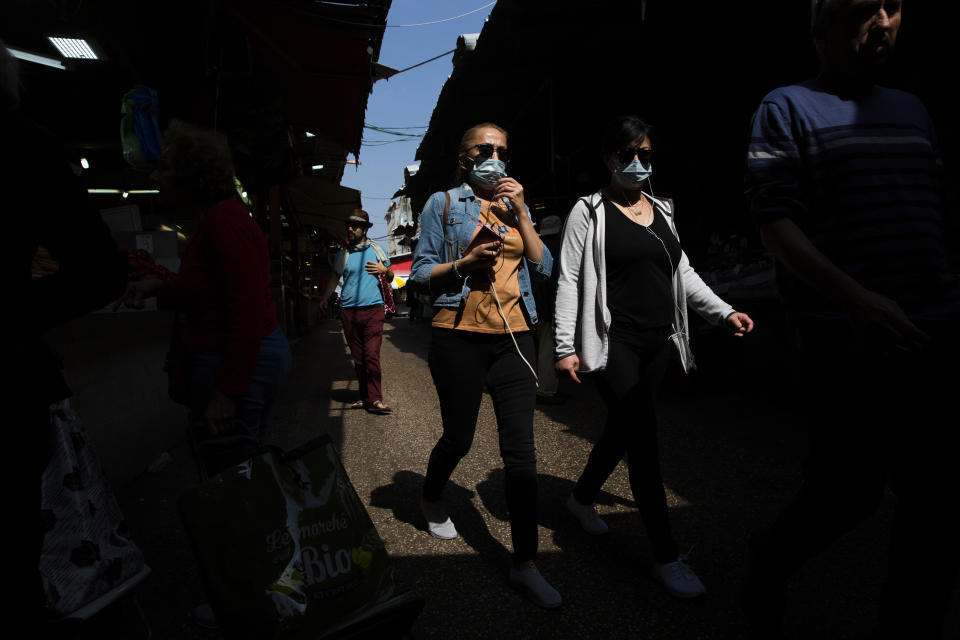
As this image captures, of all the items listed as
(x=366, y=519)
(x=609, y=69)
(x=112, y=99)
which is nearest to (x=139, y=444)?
(x=366, y=519)

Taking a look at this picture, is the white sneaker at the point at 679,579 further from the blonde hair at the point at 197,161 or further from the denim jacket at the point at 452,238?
the blonde hair at the point at 197,161

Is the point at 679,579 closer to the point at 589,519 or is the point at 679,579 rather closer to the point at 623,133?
the point at 589,519

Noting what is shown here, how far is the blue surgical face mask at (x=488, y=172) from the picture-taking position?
2.52 meters

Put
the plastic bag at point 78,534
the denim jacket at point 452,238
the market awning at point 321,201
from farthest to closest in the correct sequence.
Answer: the market awning at point 321,201
the denim jacket at point 452,238
the plastic bag at point 78,534

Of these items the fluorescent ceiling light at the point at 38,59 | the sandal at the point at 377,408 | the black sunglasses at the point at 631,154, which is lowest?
the sandal at the point at 377,408

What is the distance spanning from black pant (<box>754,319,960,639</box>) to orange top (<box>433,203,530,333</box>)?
1.17 m

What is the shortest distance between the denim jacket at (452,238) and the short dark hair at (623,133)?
1.97ft

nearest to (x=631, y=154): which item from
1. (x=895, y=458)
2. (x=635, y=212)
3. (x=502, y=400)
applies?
(x=635, y=212)

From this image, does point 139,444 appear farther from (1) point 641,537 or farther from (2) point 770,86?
(2) point 770,86

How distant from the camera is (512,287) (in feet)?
8.18

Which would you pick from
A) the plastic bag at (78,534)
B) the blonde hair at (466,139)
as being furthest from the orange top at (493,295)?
the plastic bag at (78,534)

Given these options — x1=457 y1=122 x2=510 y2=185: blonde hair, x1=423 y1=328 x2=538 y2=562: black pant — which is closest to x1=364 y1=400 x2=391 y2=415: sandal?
x1=423 y1=328 x2=538 y2=562: black pant

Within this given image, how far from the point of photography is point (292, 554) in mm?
1561

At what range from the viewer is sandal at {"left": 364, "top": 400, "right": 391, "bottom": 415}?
5703 mm
